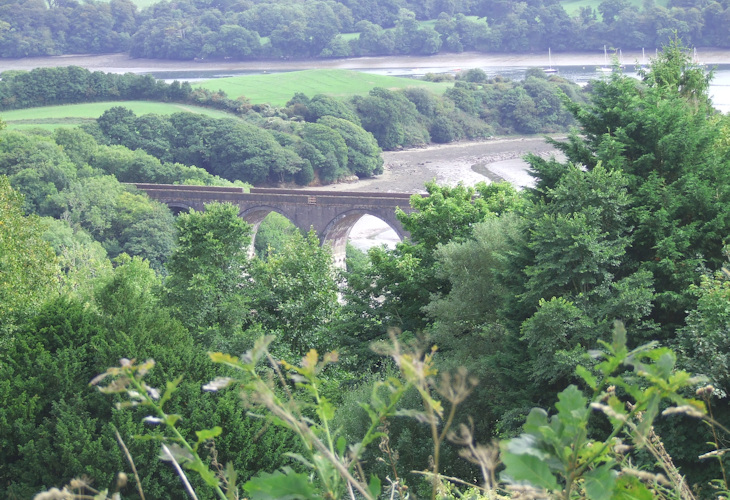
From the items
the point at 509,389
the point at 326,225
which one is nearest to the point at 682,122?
the point at 509,389

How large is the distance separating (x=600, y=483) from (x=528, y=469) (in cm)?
22

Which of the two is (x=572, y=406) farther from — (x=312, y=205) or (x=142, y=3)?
(x=142, y=3)

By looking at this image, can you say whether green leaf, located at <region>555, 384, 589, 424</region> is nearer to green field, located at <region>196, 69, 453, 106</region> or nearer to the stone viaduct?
the stone viaduct

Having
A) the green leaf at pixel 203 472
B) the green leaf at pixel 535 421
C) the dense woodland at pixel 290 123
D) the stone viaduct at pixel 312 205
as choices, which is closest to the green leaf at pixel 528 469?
the green leaf at pixel 535 421

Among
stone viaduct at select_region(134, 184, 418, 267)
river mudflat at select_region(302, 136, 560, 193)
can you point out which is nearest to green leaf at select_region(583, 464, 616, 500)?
stone viaduct at select_region(134, 184, 418, 267)

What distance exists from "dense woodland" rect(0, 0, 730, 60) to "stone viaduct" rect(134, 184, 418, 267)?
7055 centimetres

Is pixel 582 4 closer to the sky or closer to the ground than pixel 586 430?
closer to the sky

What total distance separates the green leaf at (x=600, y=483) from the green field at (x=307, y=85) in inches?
3402

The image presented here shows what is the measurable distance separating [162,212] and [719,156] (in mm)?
43192

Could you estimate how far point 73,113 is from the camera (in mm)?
78625

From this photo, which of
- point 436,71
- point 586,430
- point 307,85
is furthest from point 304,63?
point 586,430

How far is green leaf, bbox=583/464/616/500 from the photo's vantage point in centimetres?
226

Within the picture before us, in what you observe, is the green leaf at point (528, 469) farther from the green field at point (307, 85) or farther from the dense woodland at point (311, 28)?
the dense woodland at point (311, 28)

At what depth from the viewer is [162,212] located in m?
52.3
